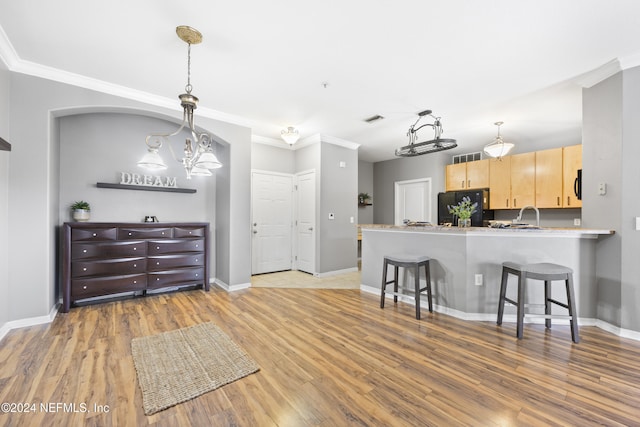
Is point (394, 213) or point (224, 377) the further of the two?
point (394, 213)

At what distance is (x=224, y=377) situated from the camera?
1943 mm

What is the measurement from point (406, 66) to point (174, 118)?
305cm

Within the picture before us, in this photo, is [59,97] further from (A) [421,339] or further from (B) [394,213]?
(B) [394,213]

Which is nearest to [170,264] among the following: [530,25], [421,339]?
[421,339]

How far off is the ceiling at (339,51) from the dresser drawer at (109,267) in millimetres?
2147

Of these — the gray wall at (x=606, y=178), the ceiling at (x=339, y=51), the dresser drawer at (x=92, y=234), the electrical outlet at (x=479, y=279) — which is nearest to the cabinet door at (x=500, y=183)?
the ceiling at (x=339, y=51)

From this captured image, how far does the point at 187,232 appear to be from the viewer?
3.98 m

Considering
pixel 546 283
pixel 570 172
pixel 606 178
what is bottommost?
pixel 546 283

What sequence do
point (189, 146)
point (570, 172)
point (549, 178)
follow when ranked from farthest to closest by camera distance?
point (549, 178), point (570, 172), point (189, 146)

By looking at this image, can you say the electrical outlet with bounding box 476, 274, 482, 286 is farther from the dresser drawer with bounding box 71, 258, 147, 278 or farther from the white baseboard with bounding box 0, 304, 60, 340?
the white baseboard with bounding box 0, 304, 60, 340

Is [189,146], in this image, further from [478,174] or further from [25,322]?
[478,174]

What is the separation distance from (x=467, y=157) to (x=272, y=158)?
4382 mm

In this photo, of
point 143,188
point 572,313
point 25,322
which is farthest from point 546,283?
point 25,322

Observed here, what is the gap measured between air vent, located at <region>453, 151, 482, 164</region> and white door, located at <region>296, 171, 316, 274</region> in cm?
351
